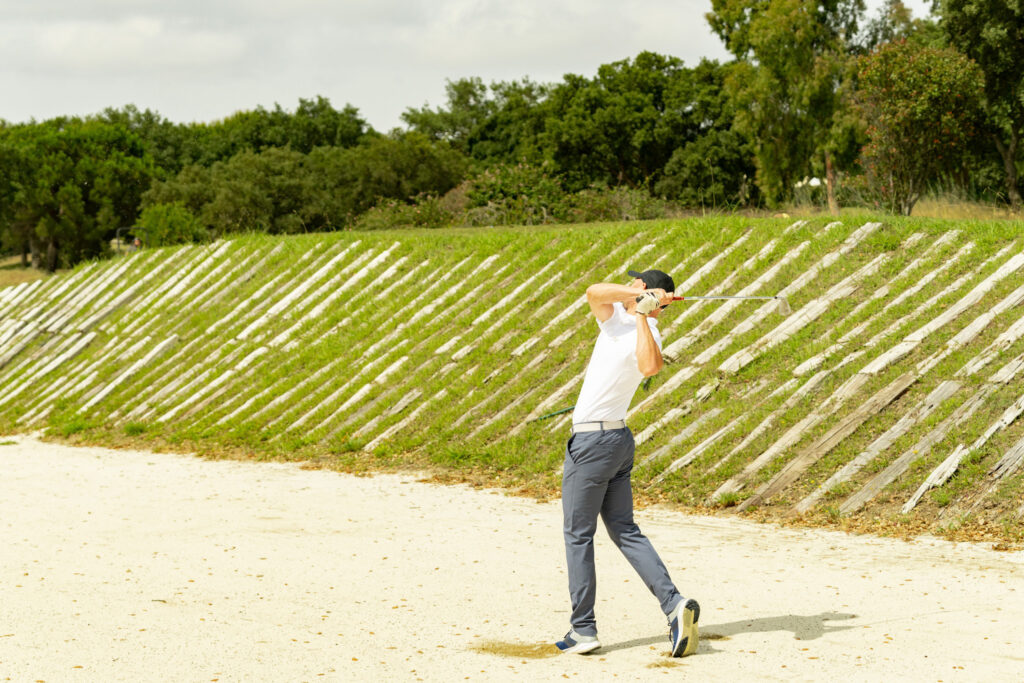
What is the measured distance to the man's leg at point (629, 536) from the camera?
5207 millimetres

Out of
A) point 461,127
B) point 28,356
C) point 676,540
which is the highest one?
point 461,127

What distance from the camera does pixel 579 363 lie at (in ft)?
38.7

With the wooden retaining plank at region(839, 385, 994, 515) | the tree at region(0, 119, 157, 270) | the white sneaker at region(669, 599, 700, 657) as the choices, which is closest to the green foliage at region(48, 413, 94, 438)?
the wooden retaining plank at region(839, 385, 994, 515)

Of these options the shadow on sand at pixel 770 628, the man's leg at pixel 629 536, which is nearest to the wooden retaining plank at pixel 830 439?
the shadow on sand at pixel 770 628

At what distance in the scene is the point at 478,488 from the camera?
33.0ft

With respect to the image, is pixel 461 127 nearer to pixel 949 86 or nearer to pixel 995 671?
pixel 949 86

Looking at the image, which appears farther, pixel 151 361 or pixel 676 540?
pixel 151 361

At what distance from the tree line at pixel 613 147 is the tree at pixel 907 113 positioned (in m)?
0.04

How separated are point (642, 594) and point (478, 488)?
12.6 feet

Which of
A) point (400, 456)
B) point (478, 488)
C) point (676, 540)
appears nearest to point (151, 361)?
point (400, 456)

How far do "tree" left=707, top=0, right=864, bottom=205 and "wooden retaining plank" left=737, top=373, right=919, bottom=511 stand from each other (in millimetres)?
25182

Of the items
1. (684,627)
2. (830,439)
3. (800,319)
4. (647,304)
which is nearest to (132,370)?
(800,319)

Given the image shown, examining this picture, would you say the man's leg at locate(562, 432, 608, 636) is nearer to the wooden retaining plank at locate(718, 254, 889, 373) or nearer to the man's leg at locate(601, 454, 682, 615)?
the man's leg at locate(601, 454, 682, 615)

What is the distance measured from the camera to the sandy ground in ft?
16.4
